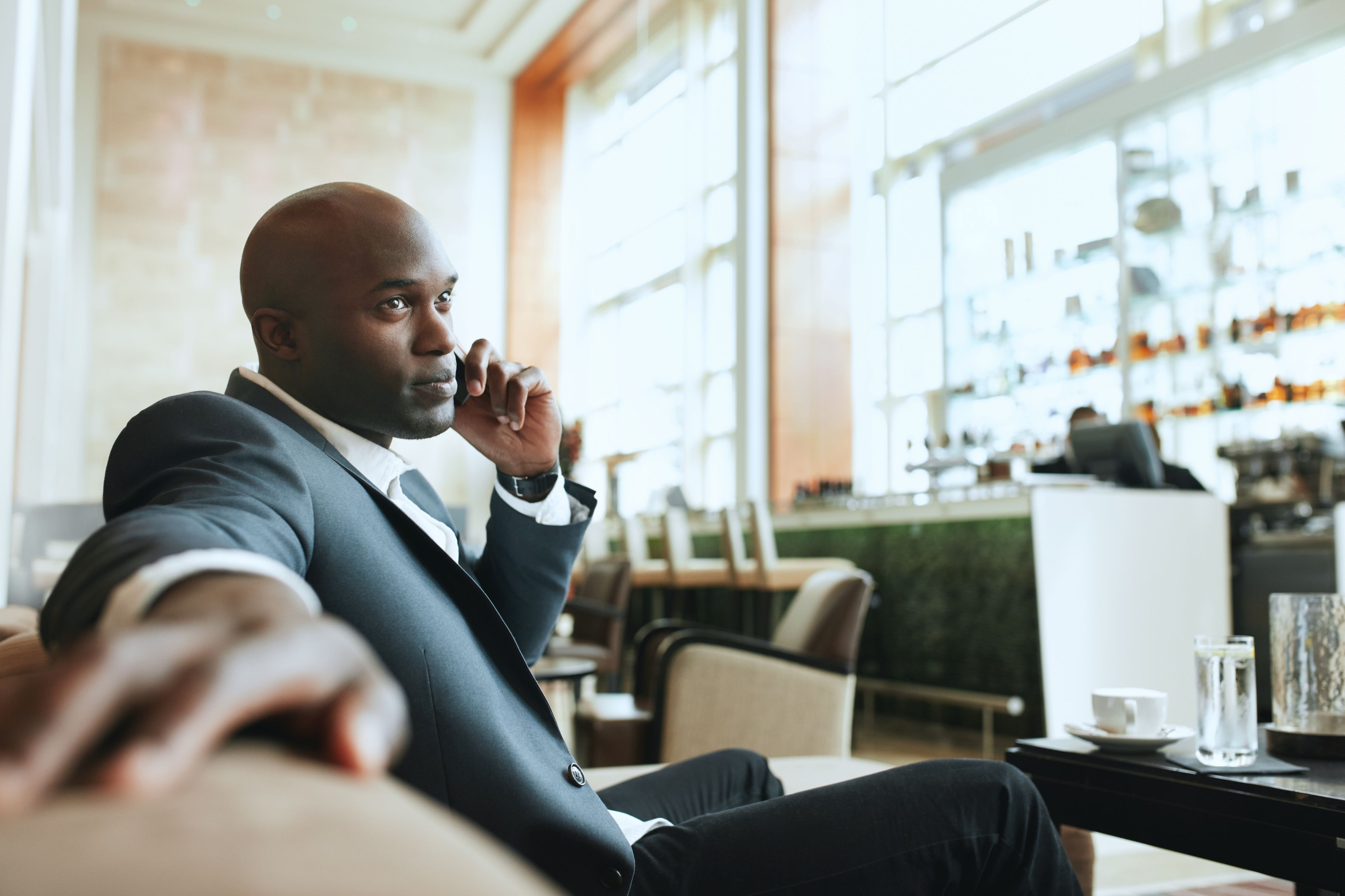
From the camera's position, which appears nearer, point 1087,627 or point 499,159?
point 1087,627

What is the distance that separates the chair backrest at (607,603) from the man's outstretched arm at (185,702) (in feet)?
14.3

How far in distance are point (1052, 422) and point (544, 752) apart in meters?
5.91

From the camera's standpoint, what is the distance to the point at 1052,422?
6402mm

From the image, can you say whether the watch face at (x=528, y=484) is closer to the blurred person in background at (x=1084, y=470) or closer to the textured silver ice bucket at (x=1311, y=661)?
the textured silver ice bucket at (x=1311, y=661)

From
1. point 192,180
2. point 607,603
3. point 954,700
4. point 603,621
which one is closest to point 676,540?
point 607,603

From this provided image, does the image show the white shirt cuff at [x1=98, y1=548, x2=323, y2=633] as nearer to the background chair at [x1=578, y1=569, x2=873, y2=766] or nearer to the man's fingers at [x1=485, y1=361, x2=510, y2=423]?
the man's fingers at [x1=485, y1=361, x2=510, y2=423]

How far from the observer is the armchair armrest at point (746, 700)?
7.82 ft

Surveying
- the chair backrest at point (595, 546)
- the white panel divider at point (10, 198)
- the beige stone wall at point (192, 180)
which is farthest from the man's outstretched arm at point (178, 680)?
the beige stone wall at point (192, 180)

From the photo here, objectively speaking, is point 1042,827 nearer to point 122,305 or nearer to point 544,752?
point 544,752

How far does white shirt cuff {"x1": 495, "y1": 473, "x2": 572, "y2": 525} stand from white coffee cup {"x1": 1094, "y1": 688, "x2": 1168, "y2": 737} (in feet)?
2.55

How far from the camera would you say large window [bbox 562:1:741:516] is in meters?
9.80

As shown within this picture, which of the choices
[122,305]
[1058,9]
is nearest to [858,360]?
[1058,9]

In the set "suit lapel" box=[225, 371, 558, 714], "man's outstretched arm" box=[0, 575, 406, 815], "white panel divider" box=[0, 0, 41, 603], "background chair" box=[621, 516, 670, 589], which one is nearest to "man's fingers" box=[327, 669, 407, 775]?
"man's outstretched arm" box=[0, 575, 406, 815]

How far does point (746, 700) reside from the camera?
7.97 ft
